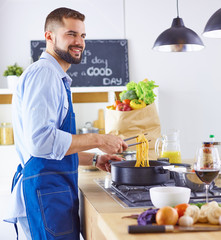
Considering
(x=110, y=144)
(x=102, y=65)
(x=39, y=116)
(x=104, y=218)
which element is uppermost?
(x=102, y=65)

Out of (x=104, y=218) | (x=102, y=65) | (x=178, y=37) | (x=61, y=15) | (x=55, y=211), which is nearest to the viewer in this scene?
(x=104, y=218)

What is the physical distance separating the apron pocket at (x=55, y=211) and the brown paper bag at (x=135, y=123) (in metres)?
1.35

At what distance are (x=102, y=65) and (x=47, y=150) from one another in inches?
121

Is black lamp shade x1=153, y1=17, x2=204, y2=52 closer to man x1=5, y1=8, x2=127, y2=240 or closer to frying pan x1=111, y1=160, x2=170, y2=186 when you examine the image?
man x1=5, y1=8, x2=127, y2=240

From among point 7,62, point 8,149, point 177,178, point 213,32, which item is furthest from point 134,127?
point 7,62

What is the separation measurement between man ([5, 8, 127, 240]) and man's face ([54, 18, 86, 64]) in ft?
0.39

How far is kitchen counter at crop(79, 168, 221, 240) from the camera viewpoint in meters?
1.07

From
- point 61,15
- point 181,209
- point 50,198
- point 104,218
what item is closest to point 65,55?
point 61,15

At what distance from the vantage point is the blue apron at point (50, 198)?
1.80 m

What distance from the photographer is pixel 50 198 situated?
5.93 feet

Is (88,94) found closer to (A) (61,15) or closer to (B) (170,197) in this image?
(A) (61,15)

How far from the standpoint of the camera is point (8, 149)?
4.31 metres

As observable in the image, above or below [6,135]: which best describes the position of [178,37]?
above

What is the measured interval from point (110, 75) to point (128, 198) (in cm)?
319
